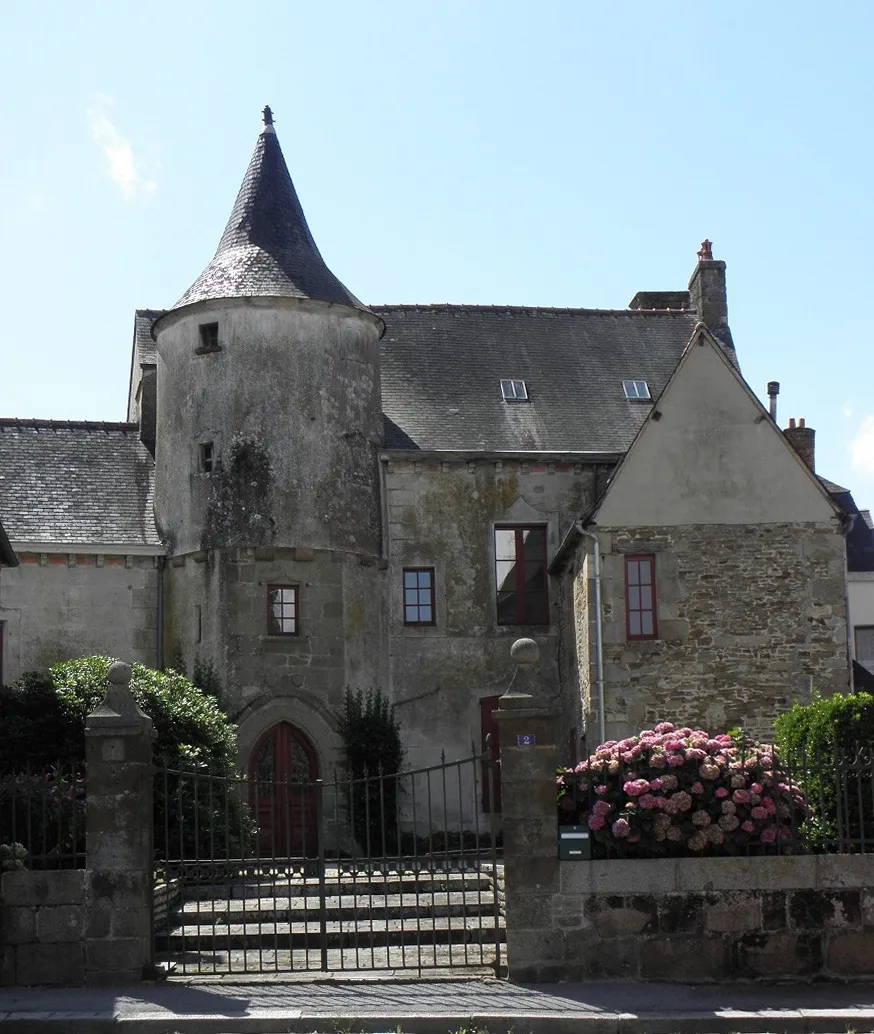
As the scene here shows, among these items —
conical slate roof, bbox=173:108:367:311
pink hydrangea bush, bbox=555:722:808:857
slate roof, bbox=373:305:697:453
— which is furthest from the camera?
slate roof, bbox=373:305:697:453

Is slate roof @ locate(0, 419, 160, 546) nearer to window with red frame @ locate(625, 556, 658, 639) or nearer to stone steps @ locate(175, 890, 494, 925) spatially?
window with red frame @ locate(625, 556, 658, 639)

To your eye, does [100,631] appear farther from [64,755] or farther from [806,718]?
[806,718]

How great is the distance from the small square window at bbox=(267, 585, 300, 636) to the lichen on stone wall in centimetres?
78

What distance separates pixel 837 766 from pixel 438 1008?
387 centimetres

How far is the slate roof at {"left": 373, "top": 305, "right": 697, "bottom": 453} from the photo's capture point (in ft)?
87.2

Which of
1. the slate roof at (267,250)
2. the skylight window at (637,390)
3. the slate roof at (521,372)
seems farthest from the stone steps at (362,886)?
the skylight window at (637,390)

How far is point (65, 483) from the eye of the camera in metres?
26.0

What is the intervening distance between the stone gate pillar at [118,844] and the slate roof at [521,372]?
13.5 m

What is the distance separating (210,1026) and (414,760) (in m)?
13.8

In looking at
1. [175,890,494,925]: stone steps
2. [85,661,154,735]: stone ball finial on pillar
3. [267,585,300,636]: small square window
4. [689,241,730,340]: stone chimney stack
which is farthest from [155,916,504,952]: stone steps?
[689,241,730,340]: stone chimney stack

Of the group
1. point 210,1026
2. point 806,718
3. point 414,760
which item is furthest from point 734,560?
point 210,1026

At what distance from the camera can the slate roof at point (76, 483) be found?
2511 centimetres

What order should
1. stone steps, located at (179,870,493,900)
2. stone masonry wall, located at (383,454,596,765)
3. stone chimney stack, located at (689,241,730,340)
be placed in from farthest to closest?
stone chimney stack, located at (689,241,730,340) → stone masonry wall, located at (383,454,596,765) → stone steps, located at (179,870,493,900)

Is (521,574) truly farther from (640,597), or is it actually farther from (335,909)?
(335,909)
